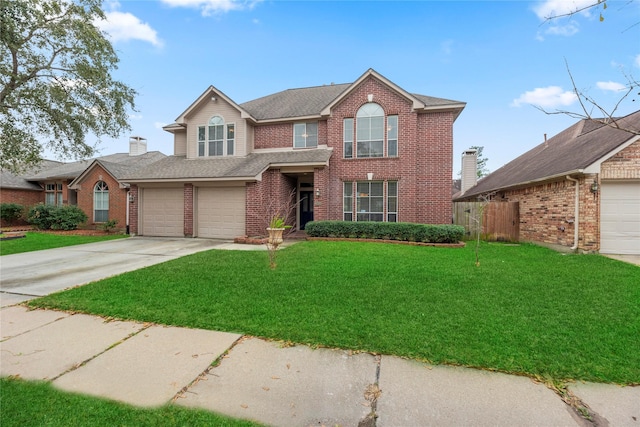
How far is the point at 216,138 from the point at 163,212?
445cm

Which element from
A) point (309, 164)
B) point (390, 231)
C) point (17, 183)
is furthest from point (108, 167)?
point (390, 231)

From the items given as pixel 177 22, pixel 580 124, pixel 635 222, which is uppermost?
pixel 177 22

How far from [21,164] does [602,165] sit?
22.4 m

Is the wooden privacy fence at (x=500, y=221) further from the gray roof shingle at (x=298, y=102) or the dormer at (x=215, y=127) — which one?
the dormer at (x=215, y=127)

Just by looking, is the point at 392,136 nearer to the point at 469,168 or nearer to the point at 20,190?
the point at 469,168

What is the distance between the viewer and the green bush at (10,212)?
19.1 metres

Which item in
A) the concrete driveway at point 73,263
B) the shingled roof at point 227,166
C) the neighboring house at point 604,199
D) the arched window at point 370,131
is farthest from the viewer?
the arched window at point 370,131

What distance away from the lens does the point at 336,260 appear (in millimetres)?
7711

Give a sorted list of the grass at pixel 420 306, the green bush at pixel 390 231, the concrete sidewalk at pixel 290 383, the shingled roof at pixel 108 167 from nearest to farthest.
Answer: the concrete sidewalk at pixel 290 383, the grass at pixel 420 306, the green bush at pixel 390 231, the shingled roof at pixel 108 167

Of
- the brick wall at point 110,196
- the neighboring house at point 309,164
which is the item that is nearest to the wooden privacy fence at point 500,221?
the neighboring house at point 309,164

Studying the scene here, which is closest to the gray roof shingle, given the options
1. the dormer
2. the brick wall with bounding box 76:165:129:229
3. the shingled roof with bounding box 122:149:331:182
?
the dormer

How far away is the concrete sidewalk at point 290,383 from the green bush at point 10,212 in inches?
907

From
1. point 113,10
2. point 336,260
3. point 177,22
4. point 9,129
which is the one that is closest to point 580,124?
point 336,260

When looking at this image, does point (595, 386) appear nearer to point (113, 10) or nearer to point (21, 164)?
point (113, 10)
